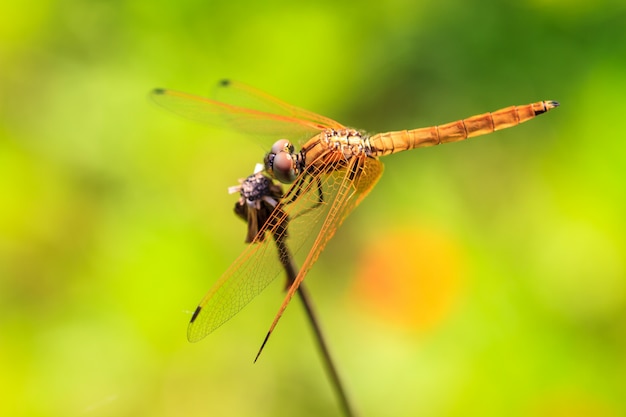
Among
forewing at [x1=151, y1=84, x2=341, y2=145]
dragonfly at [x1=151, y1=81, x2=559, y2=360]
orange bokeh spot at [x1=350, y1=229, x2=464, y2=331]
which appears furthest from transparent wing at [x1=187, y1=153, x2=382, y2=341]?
orange bokeh spot at [x1=350, y1=229, x2=464, y2=331]

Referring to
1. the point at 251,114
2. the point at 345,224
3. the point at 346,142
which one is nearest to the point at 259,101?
the point at 251,114

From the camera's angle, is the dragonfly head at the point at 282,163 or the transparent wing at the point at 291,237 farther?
the dragonfly head at the point at 282,163

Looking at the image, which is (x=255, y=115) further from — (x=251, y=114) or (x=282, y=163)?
(x=282, y=163)

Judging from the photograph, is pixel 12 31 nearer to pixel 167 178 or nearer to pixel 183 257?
pixel 167 178

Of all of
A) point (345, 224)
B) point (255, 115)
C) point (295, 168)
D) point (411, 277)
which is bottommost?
point (411, 277)

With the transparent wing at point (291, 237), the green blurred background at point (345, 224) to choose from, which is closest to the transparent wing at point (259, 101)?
the transparent wing at point (291, 237)

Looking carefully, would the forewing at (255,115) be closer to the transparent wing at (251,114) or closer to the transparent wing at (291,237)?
the transparent wing at (251,114)

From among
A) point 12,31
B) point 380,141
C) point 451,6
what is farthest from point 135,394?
point 451,6
